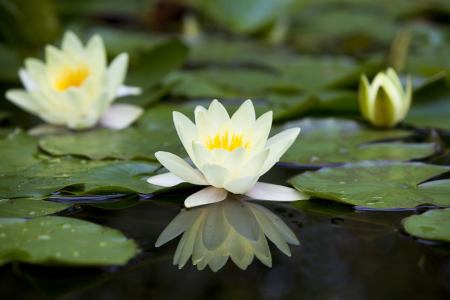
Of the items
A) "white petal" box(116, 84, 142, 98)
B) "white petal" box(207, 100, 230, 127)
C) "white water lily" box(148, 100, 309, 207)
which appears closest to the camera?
"white water lily" box(148, 100, 309, 207)

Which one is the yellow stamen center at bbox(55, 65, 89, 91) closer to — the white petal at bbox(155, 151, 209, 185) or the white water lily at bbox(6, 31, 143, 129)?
the white water lily at bbox(6, 31, 143, 129)

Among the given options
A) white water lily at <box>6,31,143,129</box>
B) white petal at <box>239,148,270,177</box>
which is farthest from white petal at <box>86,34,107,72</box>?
white petal at <box>239,148,270,177</box>

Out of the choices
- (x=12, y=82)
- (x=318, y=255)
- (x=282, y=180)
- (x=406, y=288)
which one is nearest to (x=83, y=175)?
(x=282, y=180)

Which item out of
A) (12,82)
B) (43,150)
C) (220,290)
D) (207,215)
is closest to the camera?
(220,290)

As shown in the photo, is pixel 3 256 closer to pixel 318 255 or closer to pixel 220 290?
pixel 220 290

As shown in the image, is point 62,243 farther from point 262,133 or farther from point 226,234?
point 262,133

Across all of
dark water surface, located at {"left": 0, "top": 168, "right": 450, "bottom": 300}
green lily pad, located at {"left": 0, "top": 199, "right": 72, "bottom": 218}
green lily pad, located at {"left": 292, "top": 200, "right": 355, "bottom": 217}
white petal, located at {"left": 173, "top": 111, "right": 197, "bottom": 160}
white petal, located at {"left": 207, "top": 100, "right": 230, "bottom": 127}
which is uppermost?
white petal, located at {"left": 207, "top": 100, "right": 230, "bottom": 127}
